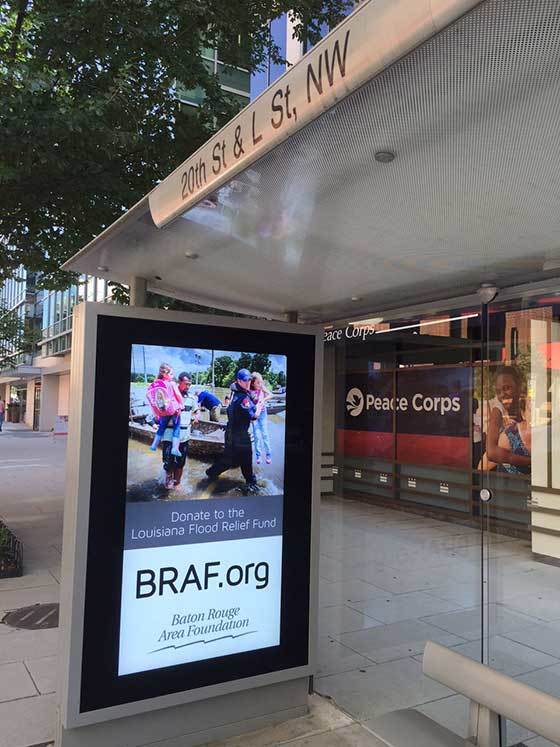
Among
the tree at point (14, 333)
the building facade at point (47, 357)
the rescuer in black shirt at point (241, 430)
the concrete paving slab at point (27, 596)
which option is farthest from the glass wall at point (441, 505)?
the building facade at point (47, 357)

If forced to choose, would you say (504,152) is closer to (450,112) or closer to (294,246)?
(450,112)

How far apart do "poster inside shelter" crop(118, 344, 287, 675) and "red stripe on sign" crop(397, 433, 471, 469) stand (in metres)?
6.09

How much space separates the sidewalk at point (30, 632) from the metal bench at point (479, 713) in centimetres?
200

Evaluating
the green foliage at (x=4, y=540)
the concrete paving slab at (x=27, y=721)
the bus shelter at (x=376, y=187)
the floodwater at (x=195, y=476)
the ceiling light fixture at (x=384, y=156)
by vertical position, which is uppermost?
the ceiling light fixture at (x=384, y=156)

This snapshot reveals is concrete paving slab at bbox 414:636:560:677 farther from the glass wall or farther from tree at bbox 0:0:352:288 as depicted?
tree at bbox 0:0:352:288

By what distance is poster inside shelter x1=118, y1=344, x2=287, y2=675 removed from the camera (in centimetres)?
301

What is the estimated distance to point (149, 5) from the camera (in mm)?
6008

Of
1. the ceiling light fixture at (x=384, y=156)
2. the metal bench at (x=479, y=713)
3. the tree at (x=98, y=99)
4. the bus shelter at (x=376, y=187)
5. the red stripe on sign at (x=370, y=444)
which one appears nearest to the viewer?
the bus shelter at (x=376, y=187)

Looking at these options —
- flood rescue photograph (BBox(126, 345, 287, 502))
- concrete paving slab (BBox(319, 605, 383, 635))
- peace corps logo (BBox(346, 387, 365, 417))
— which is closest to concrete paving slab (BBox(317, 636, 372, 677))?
concrete paving slab (BBox(319, 605, 383, 635))

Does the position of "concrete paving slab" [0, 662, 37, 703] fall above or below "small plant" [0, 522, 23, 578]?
below

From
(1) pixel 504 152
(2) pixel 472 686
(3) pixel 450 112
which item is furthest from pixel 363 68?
(2) pixel 472 686

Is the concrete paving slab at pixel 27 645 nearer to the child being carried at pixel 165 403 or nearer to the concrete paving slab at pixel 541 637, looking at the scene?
the child being carried at pixel 165 403

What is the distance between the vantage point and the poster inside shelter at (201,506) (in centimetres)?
301

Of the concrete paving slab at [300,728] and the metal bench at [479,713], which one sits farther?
the concrete paving slab at [300,728]
